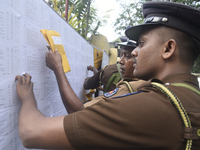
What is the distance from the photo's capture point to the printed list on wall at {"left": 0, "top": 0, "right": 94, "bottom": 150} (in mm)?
891

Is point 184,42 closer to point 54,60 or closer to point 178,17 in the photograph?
point 178,17

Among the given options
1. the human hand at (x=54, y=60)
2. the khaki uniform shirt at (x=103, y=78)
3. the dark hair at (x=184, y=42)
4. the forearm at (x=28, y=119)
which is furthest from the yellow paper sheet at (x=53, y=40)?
the khaki uniform shirt at (x=103, y=78)

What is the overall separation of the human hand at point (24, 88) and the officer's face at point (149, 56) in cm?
74

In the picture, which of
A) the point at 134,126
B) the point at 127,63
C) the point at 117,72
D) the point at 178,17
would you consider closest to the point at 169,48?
the point at 178,17

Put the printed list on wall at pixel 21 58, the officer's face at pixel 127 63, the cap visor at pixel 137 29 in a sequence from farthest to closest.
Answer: the officer's face at pixel 127 63 < the cap visor at pixel 137 29 < the printed list on wall at pixel 21 58

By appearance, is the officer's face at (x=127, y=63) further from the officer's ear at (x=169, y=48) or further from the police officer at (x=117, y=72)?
the officer's ear at (x=169, y=48)

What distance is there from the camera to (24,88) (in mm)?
Result: 1006

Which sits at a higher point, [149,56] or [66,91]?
[149,56]

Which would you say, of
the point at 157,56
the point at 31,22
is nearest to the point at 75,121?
the point at 157,56

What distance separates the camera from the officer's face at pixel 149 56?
98 cm

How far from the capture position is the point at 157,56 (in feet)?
3.21

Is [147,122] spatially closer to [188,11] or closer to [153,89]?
[153,89]

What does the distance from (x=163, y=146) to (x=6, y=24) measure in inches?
41.5

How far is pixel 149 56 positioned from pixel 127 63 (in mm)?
1091
